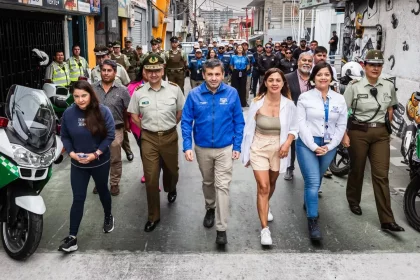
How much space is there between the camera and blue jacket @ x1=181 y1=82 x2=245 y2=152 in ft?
14.6

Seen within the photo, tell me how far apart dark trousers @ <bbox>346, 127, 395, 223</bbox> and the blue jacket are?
4.59ft

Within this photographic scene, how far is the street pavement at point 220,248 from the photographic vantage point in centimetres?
392

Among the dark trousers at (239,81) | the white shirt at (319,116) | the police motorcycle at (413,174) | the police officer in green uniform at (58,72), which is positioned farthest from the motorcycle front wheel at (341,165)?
the dark trousers at (239,81)

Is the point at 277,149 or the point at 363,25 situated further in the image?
the point at 363,25

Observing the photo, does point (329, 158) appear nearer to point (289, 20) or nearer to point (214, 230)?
point (214, 230)

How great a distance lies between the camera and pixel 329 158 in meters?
4.71

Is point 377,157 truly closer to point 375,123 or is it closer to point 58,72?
point 375,123

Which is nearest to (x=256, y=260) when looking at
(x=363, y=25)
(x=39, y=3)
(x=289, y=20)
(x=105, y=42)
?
(x=39, y=3)

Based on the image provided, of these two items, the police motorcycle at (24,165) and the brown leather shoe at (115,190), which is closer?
the police motorcycle at (24,165)

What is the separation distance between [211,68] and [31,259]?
2.46 metres

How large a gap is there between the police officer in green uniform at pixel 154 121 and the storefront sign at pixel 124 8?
11990mm

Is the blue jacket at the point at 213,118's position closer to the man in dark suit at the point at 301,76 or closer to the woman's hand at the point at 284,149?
the woman's hand at the point at 284,149

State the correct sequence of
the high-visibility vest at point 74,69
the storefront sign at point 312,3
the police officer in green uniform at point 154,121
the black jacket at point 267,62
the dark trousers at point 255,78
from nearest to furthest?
the police officer in green uniform at point 154,121, the high-visibility vest at point 74,69, the black jacket at point 267,62, the storefront sign at point 312,3, the dark trousers at point 255,78

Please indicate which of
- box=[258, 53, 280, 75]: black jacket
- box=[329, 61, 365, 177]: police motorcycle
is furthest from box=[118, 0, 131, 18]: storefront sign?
box=[329, 61, 365, 177]: police motorcycle
